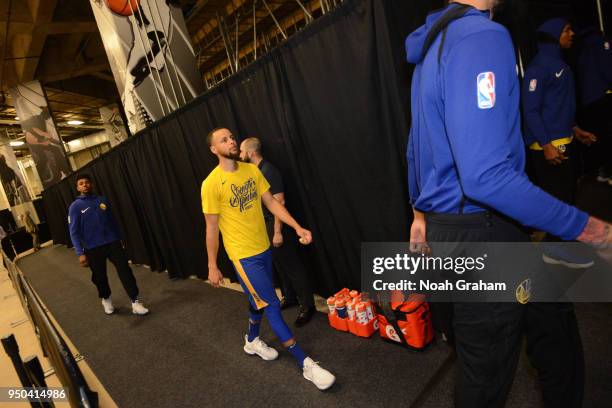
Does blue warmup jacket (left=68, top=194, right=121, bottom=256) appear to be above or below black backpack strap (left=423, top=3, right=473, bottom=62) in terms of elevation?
below

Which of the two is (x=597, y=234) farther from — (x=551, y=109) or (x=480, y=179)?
(x=551, y=109)

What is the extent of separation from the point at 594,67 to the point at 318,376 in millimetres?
4259

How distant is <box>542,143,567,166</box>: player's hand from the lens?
2488 millimetres

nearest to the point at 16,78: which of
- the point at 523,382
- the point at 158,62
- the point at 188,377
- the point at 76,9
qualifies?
the point at 76,9

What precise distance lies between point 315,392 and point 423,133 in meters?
1.81

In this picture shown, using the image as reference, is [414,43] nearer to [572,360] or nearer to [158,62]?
[572,360]

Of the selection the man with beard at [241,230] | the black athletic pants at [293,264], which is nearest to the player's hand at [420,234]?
the man with beard at [241,230]

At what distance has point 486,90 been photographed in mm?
857

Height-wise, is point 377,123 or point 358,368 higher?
point 377,123

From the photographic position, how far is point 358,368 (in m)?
2.31

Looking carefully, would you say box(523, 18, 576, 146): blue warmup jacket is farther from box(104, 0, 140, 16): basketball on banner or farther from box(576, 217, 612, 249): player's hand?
box(104, 0, 140, 16): basketball on banner

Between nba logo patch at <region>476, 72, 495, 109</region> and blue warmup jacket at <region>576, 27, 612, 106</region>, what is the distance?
13.2ft

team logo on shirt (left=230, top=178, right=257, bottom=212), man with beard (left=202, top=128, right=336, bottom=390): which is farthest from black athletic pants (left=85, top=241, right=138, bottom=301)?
team logo on shirt (left=230, top=178, right=257, bottom=212)

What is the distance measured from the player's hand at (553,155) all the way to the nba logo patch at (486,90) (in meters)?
2.12
